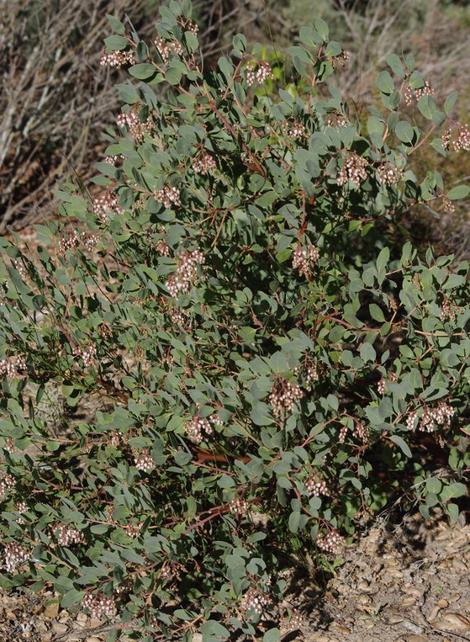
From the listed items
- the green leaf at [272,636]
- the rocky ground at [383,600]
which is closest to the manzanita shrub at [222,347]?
the green leaf at [272,636]

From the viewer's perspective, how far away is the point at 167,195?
8.72 ft

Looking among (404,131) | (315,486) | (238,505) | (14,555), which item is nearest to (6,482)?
(14,555)

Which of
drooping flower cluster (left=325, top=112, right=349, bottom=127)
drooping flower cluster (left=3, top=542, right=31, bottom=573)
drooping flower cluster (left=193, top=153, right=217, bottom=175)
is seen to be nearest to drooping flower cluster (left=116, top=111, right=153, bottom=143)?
drooping flower cluster (left=193, top=153, right=217, bottom=175)

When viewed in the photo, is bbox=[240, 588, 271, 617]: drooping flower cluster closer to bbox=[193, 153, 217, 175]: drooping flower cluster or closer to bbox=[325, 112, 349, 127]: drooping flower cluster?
bbox=[193, 153, 217, 175]: drooping flower cluster

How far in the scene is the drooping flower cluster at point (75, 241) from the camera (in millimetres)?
3219

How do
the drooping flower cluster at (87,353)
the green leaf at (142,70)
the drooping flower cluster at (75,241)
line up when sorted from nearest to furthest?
the green leaf at (142,70) < the drooping flower cluster at (87,353) < the drooping flower cluster at (75,241)

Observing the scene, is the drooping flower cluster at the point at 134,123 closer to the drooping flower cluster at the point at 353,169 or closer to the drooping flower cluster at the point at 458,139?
the drooping flower cluster at the point at 353,169

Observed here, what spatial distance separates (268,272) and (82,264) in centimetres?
68

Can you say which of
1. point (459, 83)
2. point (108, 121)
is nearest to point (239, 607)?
point (108, 121)

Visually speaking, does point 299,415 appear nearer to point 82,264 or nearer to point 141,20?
point 82,264

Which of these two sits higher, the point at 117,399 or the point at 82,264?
the point at 82,264

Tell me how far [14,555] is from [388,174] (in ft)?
5.66

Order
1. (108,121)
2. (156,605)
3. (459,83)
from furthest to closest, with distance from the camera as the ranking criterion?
(459,83)
(108,121)
(156,605)

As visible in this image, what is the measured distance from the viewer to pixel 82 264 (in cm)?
333
